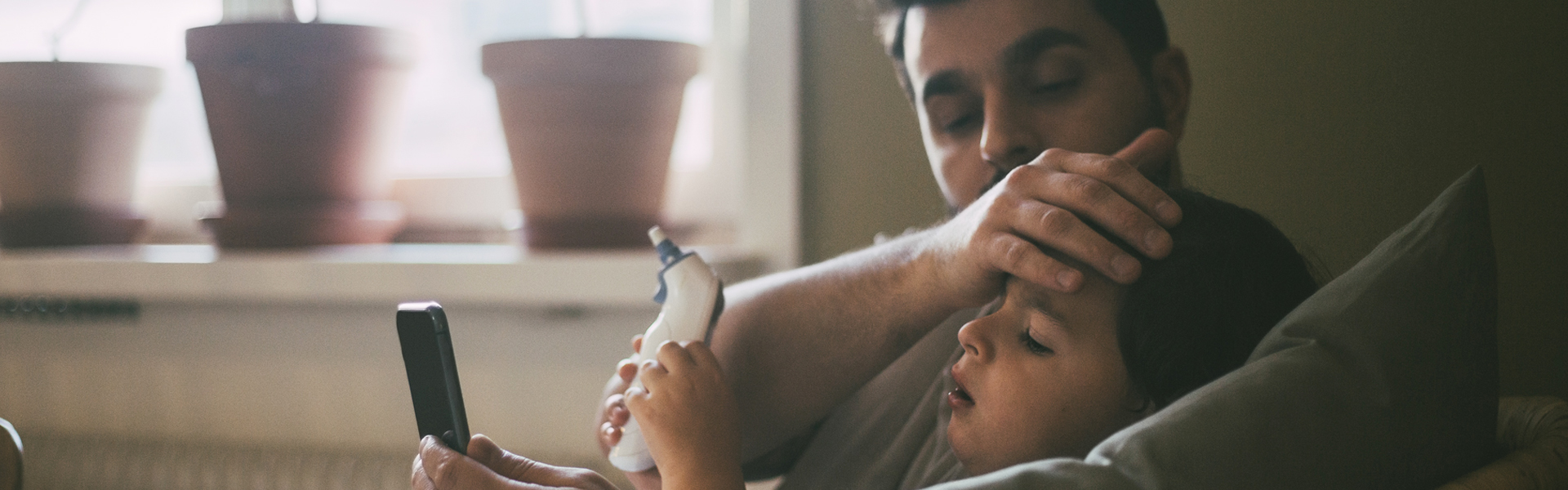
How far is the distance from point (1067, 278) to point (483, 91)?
1014 mm

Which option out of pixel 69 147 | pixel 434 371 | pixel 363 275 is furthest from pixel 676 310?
pixel 69 147

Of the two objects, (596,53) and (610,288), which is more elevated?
(596,53)

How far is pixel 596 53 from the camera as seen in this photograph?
3.48ft

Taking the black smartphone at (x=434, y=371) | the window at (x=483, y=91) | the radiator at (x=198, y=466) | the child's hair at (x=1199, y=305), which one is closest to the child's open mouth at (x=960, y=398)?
the child's hair at (x=1199, y=305)

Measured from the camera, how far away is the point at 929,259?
0.71 meters

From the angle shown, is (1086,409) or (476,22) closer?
(1086,409)

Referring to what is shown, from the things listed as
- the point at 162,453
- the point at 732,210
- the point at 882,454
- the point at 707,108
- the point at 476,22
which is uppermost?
the point at 476,22

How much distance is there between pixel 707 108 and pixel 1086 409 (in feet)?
2.51

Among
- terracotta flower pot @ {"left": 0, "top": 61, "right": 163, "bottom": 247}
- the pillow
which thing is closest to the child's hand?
the pillow

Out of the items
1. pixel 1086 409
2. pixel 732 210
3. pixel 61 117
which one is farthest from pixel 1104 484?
pixel 61 117

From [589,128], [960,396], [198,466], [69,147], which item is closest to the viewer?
[960,396]

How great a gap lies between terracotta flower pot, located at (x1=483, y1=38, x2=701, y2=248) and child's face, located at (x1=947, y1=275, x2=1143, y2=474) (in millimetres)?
557

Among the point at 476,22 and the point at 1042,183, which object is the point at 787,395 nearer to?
the point at 1042,183

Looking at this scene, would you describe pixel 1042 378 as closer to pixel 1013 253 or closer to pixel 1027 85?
pixel 1013 253
